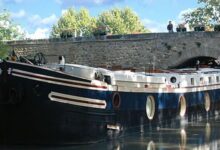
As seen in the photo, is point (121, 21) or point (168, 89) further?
point (121, 21)

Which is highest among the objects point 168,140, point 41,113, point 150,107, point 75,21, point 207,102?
point 75,21

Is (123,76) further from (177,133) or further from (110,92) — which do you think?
(177,133)

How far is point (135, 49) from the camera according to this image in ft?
110

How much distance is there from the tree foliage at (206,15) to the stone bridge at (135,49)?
12332mm

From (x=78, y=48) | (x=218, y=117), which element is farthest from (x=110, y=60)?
(x=218, y=117)

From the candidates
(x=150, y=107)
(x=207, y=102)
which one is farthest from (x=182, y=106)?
(x=207, y=102)

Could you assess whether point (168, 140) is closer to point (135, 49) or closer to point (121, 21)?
point (135, 49)

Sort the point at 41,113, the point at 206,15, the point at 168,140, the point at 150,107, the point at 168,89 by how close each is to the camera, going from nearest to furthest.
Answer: the point at 41,113 → the point at 168,140 → the point at 150,107 → the point at 168,89 → the point at 206,15

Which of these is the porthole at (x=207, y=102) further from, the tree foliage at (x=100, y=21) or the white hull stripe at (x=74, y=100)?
the tree foliage at (x=100, y=21)

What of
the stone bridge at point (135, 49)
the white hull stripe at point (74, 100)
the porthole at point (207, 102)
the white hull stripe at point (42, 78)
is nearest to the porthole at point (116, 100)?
the white hull stripe at point (74, 100)

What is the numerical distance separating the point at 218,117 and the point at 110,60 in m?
15.0

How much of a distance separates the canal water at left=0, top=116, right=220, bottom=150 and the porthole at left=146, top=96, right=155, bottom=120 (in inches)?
17.3

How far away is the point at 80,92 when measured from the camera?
1273 centimetres

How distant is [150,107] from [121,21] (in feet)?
186
